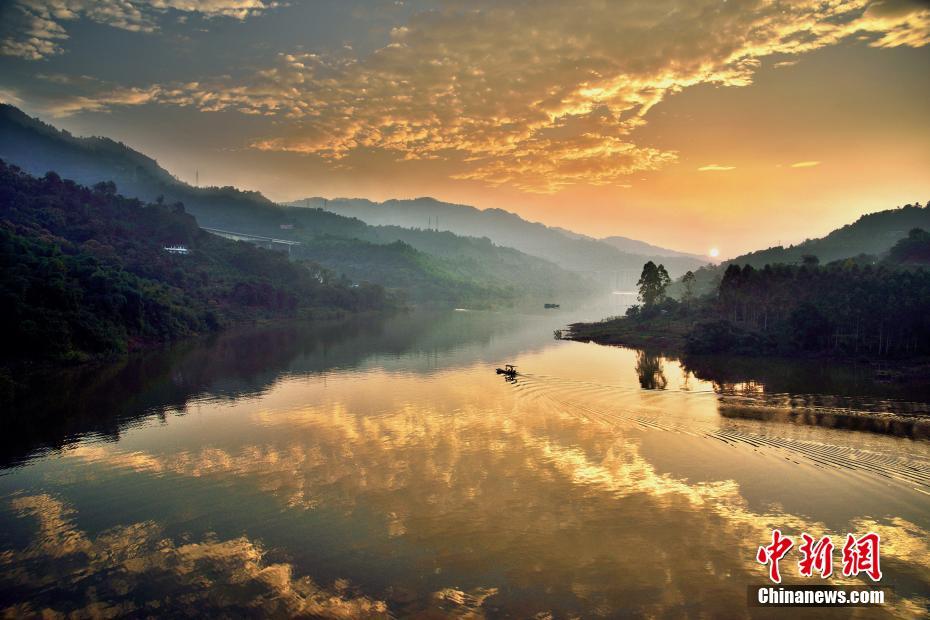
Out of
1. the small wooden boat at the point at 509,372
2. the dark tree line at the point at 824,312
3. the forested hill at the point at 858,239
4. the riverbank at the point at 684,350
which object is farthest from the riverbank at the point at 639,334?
the forested hill at the point at 858,239

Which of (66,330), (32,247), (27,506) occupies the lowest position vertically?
(27,506)

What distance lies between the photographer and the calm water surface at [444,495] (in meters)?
17.1

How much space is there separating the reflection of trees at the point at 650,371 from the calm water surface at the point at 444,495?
→ 377cm

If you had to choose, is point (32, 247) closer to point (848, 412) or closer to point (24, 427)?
point (24, 427)

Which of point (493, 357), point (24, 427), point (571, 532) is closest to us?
point (571, 532)

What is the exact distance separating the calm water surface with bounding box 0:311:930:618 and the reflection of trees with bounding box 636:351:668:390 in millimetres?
3770

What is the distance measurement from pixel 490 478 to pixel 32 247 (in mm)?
70782

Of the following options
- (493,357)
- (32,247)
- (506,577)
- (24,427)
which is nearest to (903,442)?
(506,577)

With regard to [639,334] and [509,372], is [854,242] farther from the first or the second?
[509,372]

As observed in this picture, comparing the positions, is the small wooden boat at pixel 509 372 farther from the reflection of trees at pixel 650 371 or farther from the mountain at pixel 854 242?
the mountain at pixel 854 242

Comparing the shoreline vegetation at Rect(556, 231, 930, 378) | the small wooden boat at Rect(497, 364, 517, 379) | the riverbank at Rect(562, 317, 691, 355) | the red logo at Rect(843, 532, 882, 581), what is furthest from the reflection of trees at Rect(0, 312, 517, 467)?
the red logo at Rect(843, 532, 882, 581)

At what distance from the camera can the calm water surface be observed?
1709cm

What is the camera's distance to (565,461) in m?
29.4

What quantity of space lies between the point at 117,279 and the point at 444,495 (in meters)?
67.6
